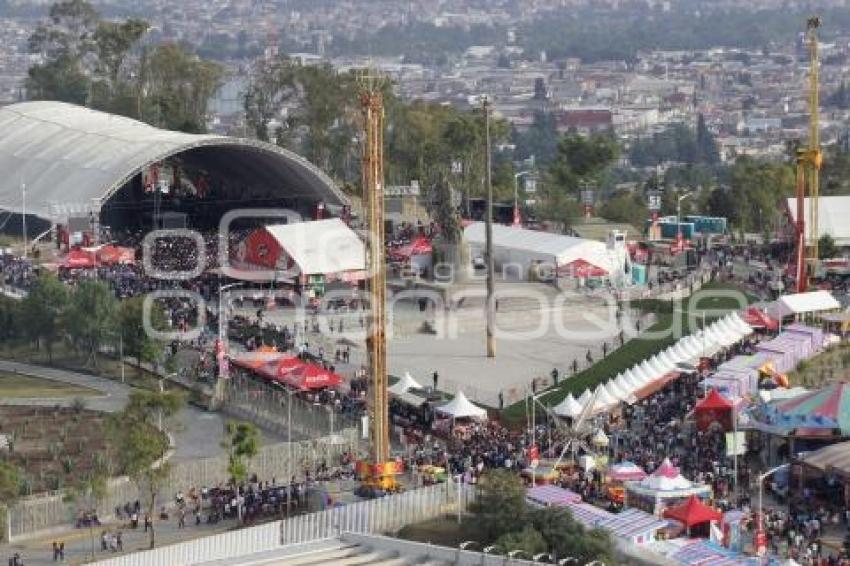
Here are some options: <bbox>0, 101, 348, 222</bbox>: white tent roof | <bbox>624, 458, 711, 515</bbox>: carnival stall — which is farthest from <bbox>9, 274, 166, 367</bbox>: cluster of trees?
<bbox>624, 458, 711, 515</bbox>: carnival stall

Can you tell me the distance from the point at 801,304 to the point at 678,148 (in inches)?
4728

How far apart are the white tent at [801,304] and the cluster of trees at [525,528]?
713 inches

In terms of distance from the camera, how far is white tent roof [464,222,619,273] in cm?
5334

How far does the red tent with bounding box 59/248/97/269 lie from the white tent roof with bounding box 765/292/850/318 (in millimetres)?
17705

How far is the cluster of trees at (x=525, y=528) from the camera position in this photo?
27.2 meters

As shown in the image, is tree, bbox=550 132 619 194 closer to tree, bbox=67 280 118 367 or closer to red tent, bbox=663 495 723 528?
tree, bbox=67 280 118 367

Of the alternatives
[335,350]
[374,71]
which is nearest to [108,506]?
[374,71]

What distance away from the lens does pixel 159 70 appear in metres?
85.8

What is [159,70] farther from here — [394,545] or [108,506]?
[394,545]

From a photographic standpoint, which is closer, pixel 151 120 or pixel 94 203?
pixel 94 203

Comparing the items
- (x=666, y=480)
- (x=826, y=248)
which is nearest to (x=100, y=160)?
(x=826, y=248)

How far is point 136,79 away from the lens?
87.5 metres

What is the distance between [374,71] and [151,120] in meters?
47.6

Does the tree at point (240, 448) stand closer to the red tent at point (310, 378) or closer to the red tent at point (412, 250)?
the red tent at point (310, 378)
